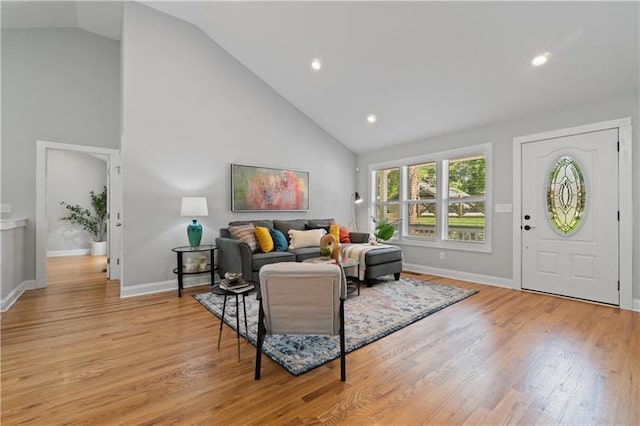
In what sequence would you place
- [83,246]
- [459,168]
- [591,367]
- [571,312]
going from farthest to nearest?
[83,246] → [459,168] → [571,312] → [591,367]

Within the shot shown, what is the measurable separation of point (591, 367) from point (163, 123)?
508 cm

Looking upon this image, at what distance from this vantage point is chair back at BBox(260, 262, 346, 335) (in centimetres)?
184

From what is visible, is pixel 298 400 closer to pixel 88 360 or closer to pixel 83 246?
pixel 88 360

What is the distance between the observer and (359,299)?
355cm

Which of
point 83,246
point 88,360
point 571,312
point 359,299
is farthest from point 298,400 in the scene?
point 83,246

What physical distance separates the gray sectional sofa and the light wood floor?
82 centimetres

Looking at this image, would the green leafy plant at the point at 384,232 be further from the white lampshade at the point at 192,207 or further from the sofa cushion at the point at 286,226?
the white lampshade at the point at 192,207

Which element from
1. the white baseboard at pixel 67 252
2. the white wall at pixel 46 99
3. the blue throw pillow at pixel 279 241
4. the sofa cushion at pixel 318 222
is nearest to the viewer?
the white wall at pixel 46 99

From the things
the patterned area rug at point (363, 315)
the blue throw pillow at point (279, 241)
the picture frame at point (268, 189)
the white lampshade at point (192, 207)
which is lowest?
the patterned area rug at point (363, 315)

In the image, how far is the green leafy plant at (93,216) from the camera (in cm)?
714

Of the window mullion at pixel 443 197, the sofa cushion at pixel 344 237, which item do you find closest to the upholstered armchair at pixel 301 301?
the sofa cushion at pixel 344 237

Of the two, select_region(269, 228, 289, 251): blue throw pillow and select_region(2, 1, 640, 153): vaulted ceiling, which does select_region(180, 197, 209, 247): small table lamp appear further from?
select_region(2, 1, 640, 153): vaulted ceiling

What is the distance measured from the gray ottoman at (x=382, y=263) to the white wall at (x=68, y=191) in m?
7.41

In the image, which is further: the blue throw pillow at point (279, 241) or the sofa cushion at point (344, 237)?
the sofa cushion at point (344, 237)
